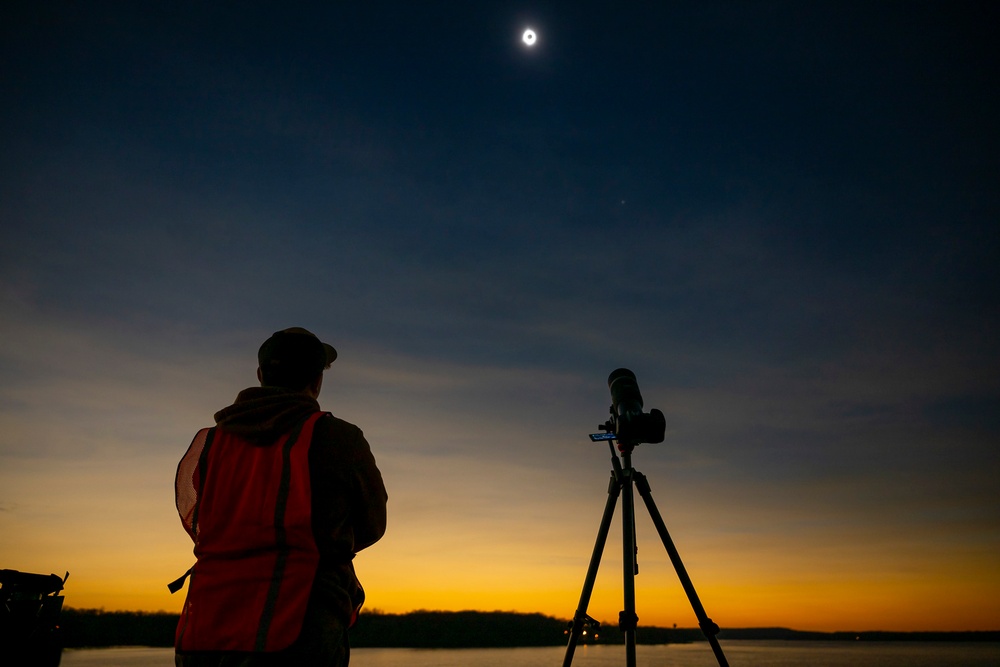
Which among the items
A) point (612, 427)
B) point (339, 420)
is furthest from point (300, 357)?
point (612, 427)

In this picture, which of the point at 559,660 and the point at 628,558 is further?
the point at 559,660

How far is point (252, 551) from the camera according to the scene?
4.95ft

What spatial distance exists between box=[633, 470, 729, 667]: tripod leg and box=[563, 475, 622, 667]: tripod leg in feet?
0.51

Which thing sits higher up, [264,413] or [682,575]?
[264,413]

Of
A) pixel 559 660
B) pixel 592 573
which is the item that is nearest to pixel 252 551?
pixel 592 573

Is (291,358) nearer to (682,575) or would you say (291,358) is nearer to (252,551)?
(252,551)

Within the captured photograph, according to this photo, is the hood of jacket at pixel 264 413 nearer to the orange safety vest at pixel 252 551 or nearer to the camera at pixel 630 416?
the orange safety vest at pixel 252 551

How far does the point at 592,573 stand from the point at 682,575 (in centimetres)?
48

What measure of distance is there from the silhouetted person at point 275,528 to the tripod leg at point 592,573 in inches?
75.4

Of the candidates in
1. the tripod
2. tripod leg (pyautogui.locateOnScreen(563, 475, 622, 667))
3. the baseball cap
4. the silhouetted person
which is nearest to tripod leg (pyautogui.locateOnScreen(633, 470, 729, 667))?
the tripod

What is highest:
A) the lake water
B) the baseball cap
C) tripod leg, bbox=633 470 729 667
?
the baseball cap

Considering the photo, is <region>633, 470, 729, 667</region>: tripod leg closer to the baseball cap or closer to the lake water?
the baseball cap

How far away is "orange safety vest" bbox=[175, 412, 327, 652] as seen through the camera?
145 cm

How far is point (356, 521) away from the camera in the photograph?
1723 millimetres
